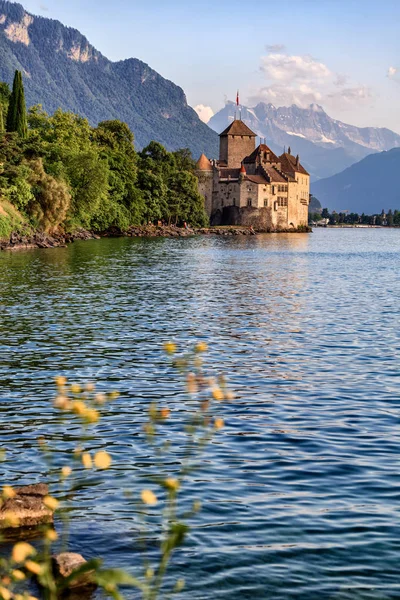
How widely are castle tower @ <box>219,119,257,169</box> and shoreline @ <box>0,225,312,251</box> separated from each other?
16497 millimetres

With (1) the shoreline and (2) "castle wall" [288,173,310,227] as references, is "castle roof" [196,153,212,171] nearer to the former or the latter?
(1) the shoreline

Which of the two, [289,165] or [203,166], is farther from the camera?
[289,165]

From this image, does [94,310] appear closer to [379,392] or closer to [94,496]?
[379,392]

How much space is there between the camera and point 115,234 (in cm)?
10419

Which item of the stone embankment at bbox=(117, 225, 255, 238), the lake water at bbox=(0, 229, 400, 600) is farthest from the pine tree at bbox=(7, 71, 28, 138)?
the lake water at bbox=(0, 229, 400, 600)

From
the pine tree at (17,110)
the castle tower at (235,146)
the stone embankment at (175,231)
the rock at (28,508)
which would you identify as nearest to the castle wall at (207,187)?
the castle tower at (235,146)

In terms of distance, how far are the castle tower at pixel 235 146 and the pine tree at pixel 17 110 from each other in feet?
274

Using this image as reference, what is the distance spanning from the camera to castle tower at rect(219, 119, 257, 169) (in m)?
162

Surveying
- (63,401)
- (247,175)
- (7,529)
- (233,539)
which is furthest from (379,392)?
(247,175)

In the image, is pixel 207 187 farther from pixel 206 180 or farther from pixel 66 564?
pixel 66 564

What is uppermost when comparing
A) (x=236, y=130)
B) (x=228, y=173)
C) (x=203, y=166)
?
(x=236, y=130)

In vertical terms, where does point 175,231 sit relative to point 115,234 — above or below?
above

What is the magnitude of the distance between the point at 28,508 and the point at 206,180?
147541mm

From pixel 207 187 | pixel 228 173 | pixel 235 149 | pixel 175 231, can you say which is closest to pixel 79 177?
pixel 175 231
